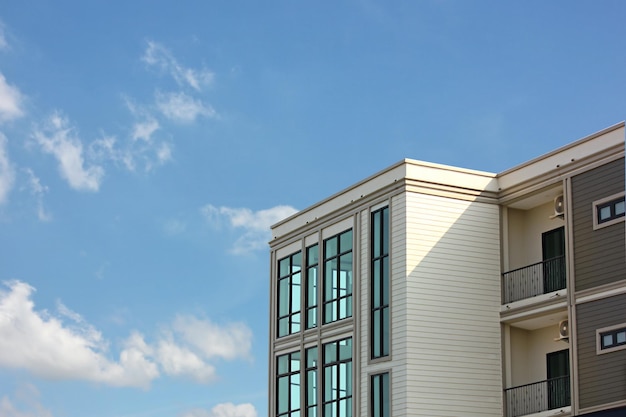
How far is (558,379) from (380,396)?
4.64 meters

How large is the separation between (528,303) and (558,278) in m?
1.02

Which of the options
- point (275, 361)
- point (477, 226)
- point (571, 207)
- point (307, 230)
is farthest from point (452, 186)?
point (275, 361)

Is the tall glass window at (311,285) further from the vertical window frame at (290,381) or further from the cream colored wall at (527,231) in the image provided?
the cream colored wall at (527,231)

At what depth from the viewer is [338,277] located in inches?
1308

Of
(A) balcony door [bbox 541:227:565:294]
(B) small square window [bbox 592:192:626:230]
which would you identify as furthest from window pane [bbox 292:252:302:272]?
(B) small square window [bbox 592:192:626:230]

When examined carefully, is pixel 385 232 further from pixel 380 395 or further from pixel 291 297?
pixel 291 297

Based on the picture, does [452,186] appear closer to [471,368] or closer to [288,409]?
[471,368]

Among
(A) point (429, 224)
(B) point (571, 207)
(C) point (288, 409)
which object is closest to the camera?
(B) point (571, 207)

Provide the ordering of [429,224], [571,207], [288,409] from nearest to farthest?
→ [571,207], [429,224], [288,409]

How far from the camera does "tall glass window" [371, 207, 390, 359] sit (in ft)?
101

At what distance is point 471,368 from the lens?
30.2 m

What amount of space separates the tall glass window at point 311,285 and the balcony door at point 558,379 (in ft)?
23.8

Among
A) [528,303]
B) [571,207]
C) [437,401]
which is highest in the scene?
[571,207]

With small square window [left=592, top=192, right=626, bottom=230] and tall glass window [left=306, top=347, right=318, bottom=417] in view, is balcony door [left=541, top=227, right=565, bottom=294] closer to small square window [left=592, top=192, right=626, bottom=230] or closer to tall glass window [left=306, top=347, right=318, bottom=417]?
small square window [left=592, top=192, right=626, bottom=230]
